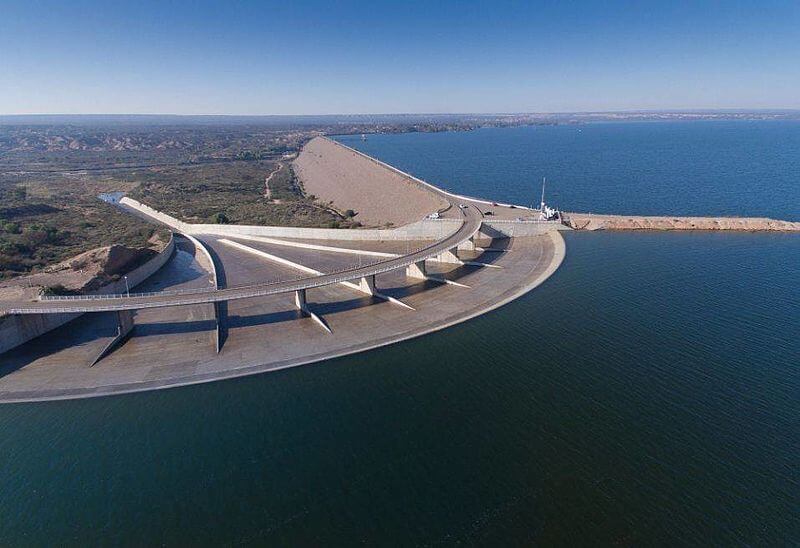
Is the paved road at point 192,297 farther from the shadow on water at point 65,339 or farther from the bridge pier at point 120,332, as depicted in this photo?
the shadow on water at point 65,339

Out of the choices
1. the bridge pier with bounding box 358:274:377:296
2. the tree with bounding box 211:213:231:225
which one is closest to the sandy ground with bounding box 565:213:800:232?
the bridge pier with bounding box 358:274:377:296

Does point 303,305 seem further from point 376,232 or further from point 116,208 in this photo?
point 116,208

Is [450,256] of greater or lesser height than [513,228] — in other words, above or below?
below

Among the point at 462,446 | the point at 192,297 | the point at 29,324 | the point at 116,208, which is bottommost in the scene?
the point at 462,446

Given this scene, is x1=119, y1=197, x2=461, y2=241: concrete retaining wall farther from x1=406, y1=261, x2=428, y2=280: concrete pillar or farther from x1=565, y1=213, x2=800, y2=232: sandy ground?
x1=565, y1=213, x2=800, y2=232: sandy ground

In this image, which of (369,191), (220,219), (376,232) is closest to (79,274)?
(220,219)

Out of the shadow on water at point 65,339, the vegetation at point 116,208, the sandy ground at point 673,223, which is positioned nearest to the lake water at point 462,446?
the shadow on water at point 65,339

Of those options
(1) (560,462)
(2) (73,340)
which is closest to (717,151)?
(1) (560,462)

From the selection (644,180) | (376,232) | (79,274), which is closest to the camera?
(79,274)
